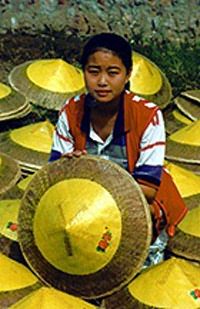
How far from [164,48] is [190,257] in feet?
9.37

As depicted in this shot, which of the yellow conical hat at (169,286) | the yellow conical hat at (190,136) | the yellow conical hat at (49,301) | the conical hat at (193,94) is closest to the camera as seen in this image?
→ the yellow conical hat at (49,301)

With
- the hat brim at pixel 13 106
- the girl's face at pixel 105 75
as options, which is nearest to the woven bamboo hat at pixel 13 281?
the girl's face at pixel 105 75

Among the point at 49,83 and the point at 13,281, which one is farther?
the point at 49,83

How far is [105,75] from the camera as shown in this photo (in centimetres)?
365

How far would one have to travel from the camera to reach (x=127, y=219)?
3.60 meters

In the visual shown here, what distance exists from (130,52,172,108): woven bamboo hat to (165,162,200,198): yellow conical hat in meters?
1.06

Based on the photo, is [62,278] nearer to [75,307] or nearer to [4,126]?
[75,307]

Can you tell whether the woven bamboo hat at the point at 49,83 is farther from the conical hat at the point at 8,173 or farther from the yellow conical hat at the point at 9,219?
the yellow conical hat at the point at 9,219

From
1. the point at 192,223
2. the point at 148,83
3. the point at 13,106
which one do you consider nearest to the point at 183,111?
the point at 148,83

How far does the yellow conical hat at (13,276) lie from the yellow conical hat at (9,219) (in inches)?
8.4

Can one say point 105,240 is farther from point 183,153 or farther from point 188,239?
point 183,153

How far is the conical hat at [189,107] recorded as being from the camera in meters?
5.29

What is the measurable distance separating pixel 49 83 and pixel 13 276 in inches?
76.6

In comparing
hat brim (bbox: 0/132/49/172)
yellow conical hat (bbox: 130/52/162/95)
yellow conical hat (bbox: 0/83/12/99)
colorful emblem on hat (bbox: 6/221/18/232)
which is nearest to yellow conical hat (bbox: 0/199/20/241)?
colorful emblem on hat (bbox: 6/221/18/232)
